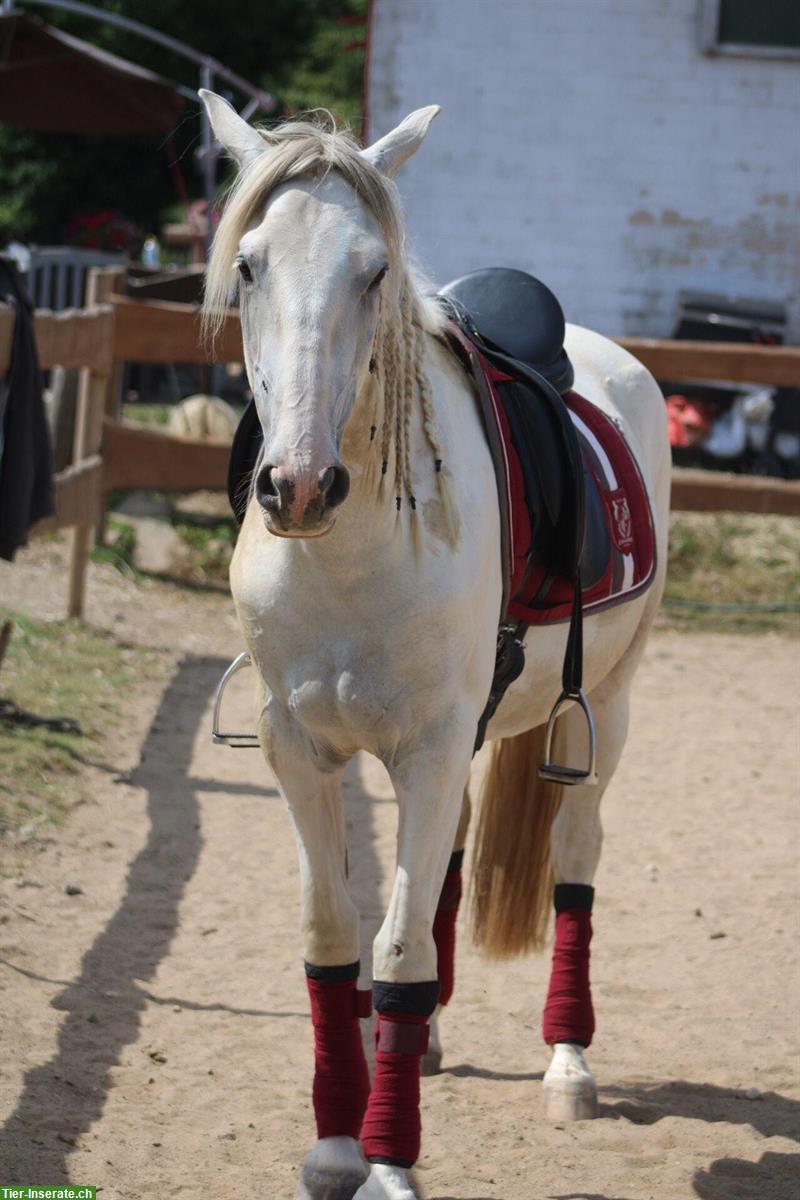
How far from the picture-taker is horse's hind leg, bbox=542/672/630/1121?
3.40m

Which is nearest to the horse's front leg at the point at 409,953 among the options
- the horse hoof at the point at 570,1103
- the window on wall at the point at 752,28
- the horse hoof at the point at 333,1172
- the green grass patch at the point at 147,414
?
the horse hoof at the point at 333,1172

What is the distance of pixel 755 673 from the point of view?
24.6 ft

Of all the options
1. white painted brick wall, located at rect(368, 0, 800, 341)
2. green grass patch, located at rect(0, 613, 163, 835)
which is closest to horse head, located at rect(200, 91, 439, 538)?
green grass patch, located at rect(0, 613, 163, 835)

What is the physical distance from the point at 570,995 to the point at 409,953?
0.96 meters

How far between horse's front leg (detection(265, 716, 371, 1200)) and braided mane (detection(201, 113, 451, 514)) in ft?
2.10

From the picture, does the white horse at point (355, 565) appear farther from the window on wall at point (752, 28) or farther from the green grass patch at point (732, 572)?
the window on wall at point (752, 28)

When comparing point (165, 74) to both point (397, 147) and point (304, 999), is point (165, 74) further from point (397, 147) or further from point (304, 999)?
point (397, 147)

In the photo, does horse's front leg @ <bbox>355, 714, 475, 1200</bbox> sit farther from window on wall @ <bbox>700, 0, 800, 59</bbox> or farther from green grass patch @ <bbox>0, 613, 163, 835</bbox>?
window on wall @ <bbox>700, 0, 800, 59</bbox>

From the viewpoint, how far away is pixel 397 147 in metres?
2.55

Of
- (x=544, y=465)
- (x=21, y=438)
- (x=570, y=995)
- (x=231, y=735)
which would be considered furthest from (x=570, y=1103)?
(x=21, y=438)

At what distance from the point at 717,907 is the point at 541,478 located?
2.14 metres

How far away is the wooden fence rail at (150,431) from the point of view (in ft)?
24.1

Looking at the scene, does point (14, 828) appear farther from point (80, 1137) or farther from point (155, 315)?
point (155, 315)

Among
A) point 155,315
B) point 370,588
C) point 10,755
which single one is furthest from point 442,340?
point 155,315
